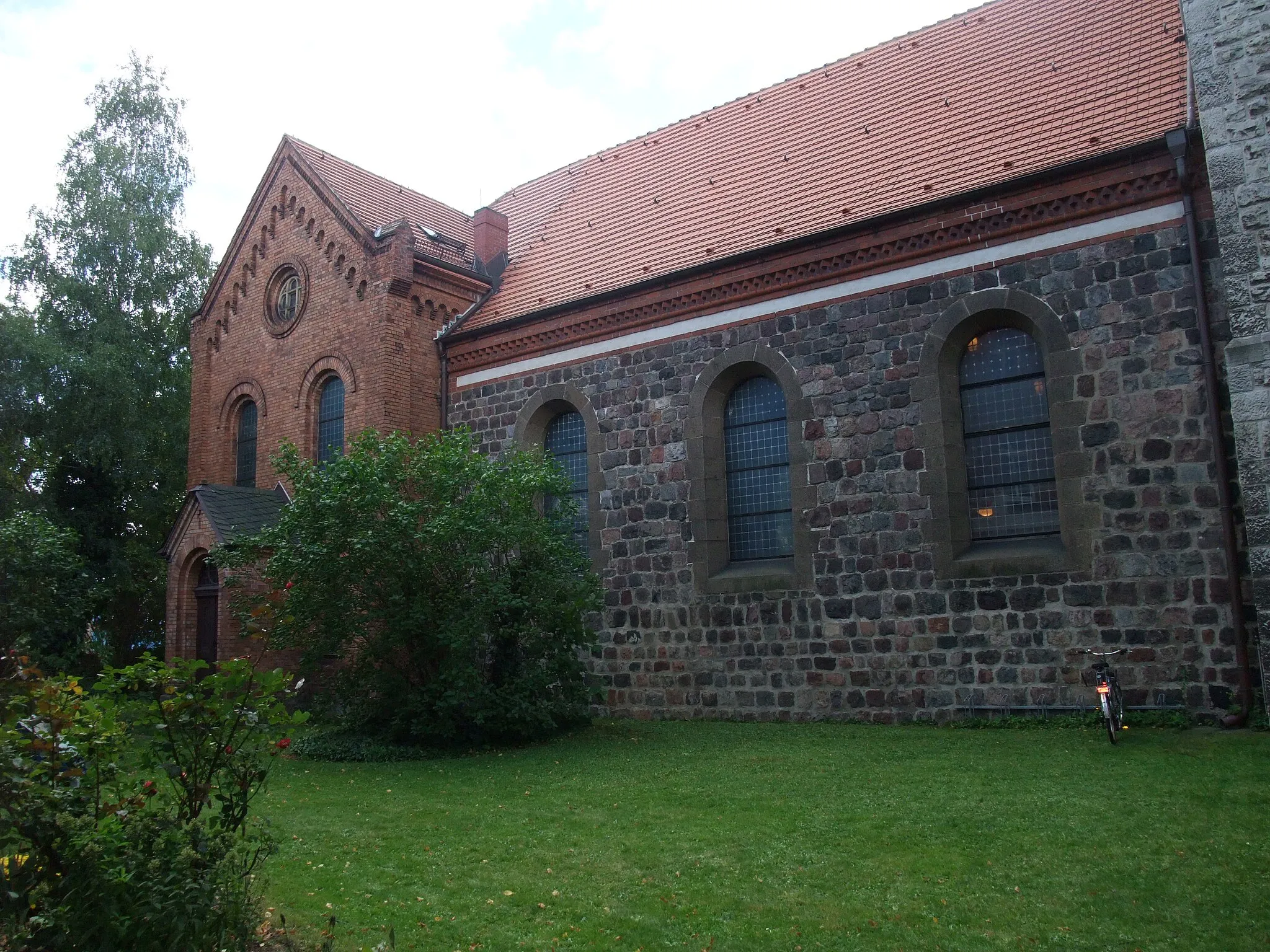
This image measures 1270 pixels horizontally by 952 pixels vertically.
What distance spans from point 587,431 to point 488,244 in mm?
6163

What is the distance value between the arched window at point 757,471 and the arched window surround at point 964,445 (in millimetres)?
2352

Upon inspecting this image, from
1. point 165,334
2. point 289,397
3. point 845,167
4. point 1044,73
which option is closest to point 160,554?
point 289,397

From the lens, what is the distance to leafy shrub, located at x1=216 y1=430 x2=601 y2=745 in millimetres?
12859

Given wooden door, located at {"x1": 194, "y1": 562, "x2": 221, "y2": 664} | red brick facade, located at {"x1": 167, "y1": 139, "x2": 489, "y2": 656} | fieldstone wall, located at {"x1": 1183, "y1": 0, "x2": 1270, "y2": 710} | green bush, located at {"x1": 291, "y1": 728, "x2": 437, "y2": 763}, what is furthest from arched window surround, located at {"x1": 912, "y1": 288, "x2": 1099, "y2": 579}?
wooden door, located at {"x1": 194, "y1": 562, "x2": 221, "y2": 664}

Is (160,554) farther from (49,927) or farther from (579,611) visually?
(49,927)

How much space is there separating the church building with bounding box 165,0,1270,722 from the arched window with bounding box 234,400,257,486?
1319 mm

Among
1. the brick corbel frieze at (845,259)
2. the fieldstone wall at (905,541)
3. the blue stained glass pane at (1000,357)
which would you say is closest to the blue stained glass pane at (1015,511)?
the fieldstone wall at (905,541)

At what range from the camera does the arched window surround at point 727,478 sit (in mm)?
14258

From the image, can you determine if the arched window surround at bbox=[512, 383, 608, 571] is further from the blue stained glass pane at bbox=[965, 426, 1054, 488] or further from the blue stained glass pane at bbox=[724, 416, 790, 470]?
the blue stained glass pane at bbox=[965, 426, 1054, 488]

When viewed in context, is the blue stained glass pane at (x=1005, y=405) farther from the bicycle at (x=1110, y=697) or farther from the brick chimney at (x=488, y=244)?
the brick chimney at (x=488, y=244)

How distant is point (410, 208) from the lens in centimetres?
2241

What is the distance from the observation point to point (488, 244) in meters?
20.8

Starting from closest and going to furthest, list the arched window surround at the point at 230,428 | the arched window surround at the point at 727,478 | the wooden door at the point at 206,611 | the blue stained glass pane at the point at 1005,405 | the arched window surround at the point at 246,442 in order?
the blue stained glass pane at the point at 1005,405
the arched window surround at the point at 727,478
the wooden door at the point at 206,611
the arched window surround at the point at 246,442
the arched window surround at the point at 230,428

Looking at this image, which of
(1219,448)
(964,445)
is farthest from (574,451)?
(1219,448)
